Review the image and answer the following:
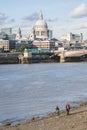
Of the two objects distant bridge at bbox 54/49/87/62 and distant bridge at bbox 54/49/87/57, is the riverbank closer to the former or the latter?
distant bridge at bbox 54/49/87/57

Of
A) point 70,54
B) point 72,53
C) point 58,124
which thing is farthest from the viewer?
point 70,54

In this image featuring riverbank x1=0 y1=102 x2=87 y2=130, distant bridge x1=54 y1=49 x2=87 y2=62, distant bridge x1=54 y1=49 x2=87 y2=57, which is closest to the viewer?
riverbank x1=0 y1=102 x2=87 y2=130

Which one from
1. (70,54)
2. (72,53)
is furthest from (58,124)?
(70,54)

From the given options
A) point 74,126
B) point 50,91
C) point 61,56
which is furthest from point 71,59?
point 74,126

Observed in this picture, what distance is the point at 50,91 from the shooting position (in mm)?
33469

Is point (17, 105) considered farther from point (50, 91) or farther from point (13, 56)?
point (13, 56)

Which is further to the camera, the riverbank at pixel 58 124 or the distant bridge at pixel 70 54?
the distant bridge at pixel 70 54

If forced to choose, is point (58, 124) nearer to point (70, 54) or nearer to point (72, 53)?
point (72, 53)

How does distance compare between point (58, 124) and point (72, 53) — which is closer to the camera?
point (58, 124)

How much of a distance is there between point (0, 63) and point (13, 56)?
4.29 m

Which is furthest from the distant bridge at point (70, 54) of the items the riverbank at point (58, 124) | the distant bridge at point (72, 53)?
the riverbank at point (58, 124)

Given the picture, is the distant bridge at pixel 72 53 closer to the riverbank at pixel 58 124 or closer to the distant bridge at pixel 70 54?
the distant bridge at pixel 70 54

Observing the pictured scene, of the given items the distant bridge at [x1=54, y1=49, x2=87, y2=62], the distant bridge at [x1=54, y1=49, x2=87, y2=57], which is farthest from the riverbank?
the distant bridge at [x1=54, y1=49, x2=87, y2=62]

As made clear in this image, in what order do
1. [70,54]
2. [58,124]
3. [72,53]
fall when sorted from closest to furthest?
[58,124] < [72,53] < [70,54]
